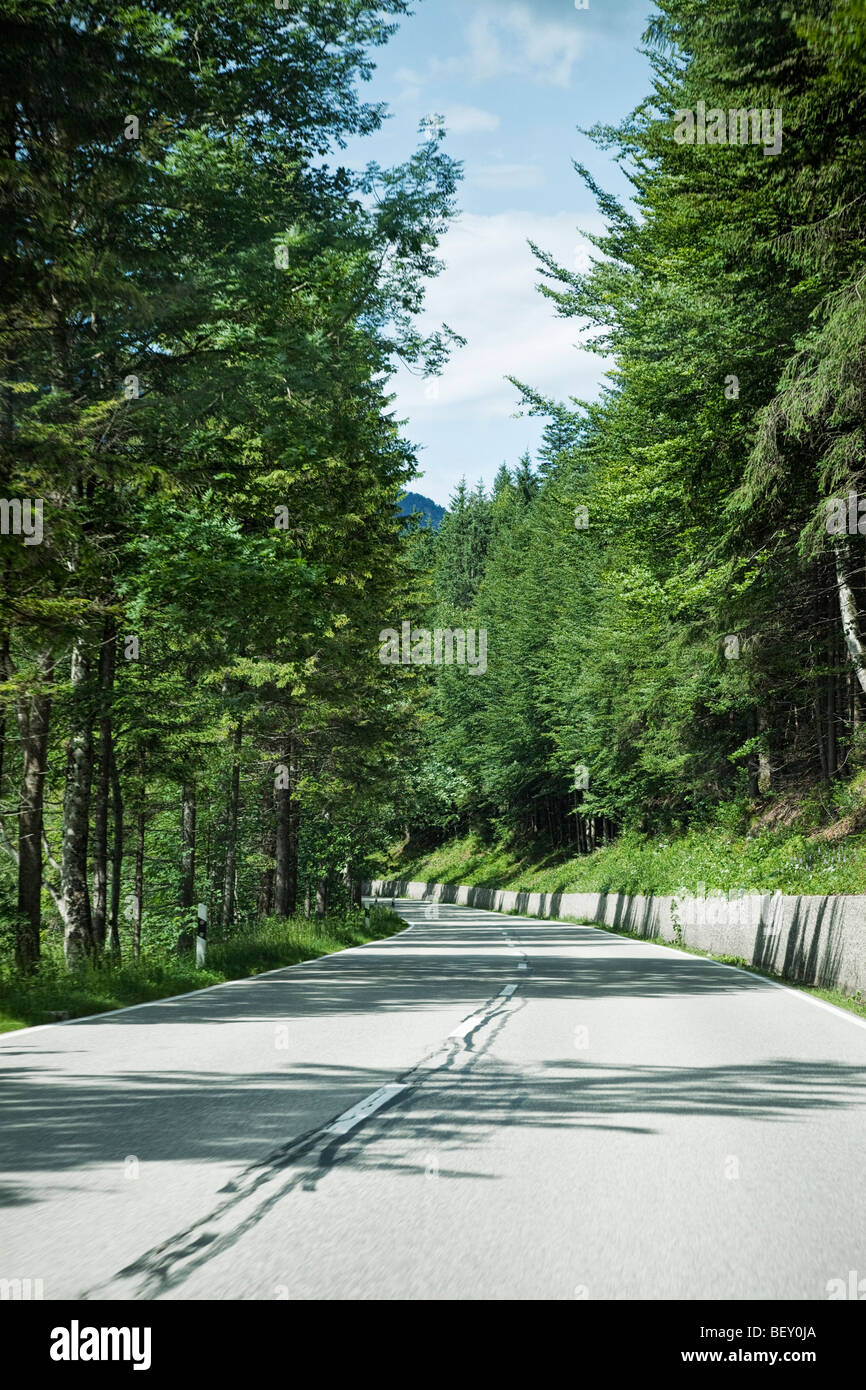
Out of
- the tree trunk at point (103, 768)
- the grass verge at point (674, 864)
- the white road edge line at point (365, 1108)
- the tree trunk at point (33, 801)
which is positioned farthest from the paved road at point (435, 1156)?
the grass verge at point (674, 864)

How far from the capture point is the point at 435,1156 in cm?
618

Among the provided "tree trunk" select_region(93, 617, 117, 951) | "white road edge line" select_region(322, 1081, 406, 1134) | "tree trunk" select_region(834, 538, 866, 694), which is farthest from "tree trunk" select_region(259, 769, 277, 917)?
"white road edge line" select_region(322, 1081, 406, 1134)

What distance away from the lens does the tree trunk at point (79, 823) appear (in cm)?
1812

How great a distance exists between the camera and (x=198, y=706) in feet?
71.9

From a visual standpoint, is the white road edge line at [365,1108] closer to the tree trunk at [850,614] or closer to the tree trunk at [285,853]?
the tree trunk at [850,614]

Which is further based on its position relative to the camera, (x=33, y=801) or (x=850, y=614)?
(x=850, y=614)

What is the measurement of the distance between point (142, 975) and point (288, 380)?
8231 millimetres

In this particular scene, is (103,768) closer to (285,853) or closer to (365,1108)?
(285,853)

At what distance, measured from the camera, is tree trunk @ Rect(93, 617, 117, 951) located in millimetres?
18534

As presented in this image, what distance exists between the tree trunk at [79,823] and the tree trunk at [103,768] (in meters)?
0.31

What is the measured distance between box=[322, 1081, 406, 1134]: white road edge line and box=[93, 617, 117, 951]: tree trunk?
1087 cm

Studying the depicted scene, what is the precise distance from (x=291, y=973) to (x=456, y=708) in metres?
62.9

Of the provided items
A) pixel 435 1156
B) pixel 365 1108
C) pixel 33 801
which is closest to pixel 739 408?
pixel 33 801

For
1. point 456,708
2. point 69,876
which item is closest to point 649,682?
point 69,876
